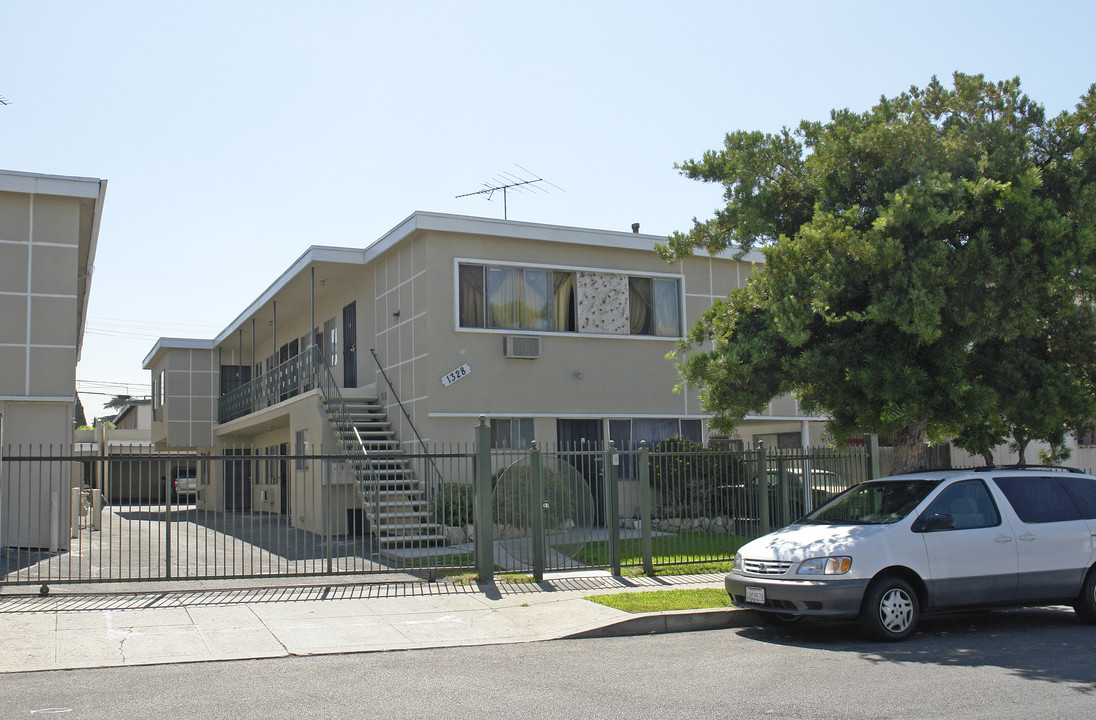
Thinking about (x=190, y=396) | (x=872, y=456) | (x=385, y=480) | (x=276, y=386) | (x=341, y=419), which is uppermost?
(x=190, y=396)

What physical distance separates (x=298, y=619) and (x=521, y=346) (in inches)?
374

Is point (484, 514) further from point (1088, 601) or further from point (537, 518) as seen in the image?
point (1088, 601)

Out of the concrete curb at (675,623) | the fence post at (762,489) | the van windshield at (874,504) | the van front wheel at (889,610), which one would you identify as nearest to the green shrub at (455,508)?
the fence post at (762,489)

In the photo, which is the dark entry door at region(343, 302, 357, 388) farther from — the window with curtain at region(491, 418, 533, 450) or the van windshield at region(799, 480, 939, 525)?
the van windshield at region(799, 480, 939, 525)

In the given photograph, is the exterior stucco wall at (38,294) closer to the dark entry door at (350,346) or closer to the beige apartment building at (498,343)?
the beige apartment building at (498,343)

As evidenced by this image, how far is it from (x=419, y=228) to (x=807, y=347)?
929 centimetres

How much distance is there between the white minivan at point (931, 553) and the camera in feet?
28.9

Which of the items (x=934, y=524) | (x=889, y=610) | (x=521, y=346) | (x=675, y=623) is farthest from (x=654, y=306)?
(x=889, y=610)

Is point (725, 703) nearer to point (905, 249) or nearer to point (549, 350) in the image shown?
point (905, 249)

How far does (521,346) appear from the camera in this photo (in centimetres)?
1877

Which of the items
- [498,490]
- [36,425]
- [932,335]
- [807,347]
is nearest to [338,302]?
[36,425]

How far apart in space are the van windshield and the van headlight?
0.77 metres

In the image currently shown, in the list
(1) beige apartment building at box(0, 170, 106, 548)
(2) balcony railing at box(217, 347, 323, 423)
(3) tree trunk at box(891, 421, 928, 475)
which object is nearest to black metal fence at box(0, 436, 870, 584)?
(1) beige apartment building at box(0, 170, 106, 548)

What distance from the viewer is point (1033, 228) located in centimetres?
1002
